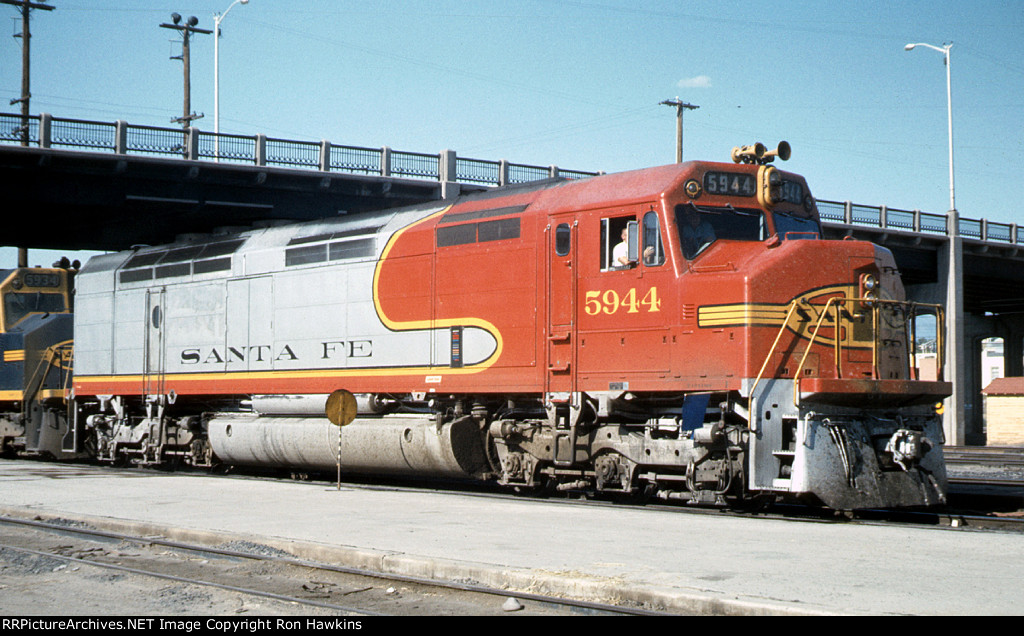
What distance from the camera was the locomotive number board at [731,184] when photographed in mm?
13125

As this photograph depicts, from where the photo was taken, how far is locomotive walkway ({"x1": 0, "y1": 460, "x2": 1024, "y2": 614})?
734 centimetres

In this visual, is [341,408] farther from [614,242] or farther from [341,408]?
[614,242]

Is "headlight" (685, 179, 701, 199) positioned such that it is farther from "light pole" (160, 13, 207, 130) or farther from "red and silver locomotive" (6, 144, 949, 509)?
"light pole" (160, 13, 207, 130)

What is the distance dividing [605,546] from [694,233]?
15.7 ft

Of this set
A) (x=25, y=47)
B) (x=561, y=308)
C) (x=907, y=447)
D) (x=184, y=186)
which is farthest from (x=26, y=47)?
(x=907, y=447)

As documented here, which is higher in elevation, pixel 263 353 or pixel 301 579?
pixel 263 353

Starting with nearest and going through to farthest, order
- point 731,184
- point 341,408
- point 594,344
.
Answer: point 731,184
point 594,344
point 341,408

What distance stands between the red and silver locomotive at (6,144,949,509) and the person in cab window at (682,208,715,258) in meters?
0.02

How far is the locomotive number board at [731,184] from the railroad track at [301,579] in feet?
22.0

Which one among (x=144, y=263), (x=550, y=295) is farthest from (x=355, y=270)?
(x=144, y=263)

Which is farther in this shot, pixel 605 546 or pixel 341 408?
pixel 341 408

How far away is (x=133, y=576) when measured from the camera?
9.23 m

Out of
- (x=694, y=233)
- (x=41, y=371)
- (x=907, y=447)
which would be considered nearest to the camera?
(x=907, y=447)

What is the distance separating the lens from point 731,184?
13.3 meters
